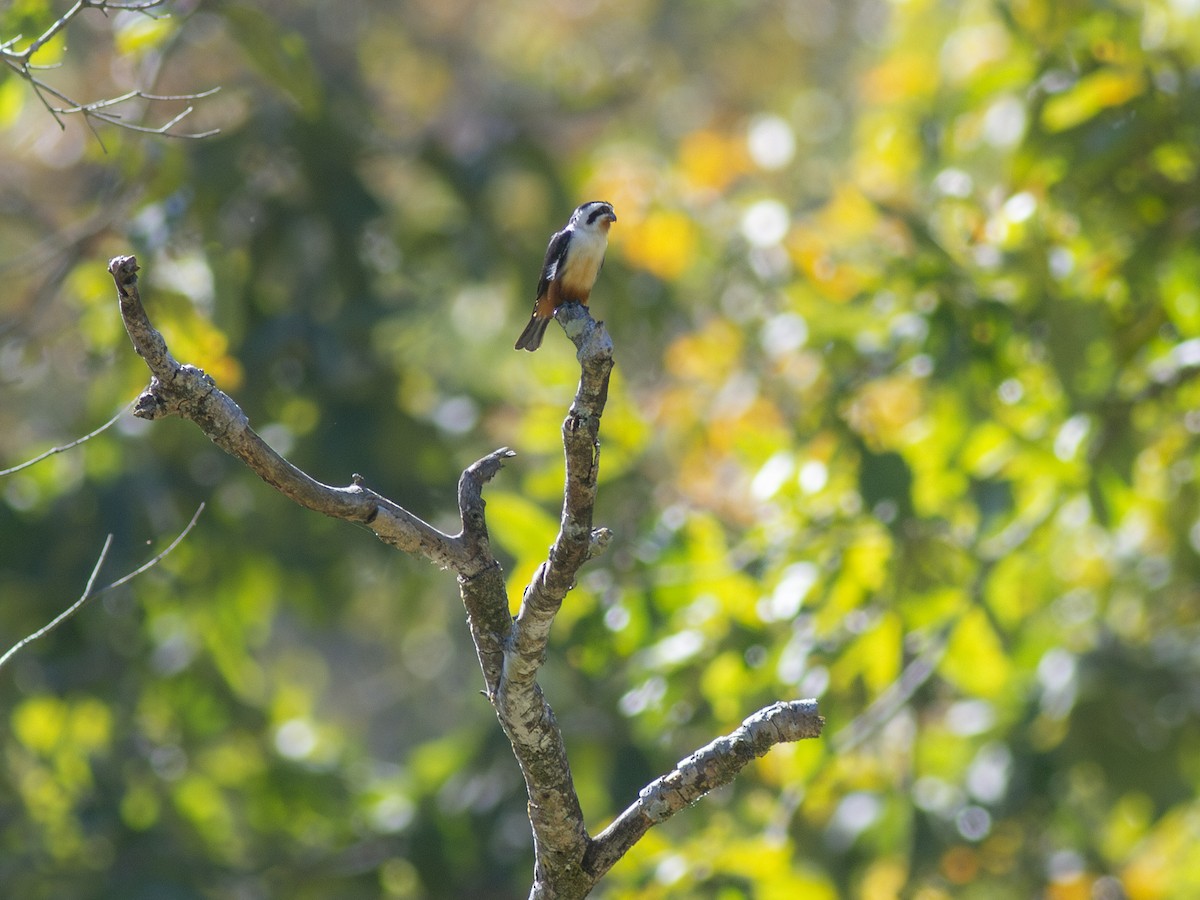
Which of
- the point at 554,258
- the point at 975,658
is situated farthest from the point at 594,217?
the point at 975,658

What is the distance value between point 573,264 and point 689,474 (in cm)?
570

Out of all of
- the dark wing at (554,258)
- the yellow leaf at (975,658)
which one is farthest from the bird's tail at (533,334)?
the yellow leaf at (975,658)

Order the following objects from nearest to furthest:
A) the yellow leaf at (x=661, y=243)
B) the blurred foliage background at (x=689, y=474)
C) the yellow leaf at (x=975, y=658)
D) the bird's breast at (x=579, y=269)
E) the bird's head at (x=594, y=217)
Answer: the bird's breast at (x=579, y=269)
the bird's head at (x=594, y=217)
the blurred foliage background at (x=689, y=474)
the yellow leaf at (x=975, y=658)
the yellow leaf at (x=661, y=243)

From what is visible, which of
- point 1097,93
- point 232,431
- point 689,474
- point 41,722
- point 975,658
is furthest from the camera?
point 689,474

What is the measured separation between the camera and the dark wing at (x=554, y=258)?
3.31 m

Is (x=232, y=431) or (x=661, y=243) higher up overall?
(x=661, y=243)

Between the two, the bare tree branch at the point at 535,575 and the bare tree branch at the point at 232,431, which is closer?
the bare tree branch at the point at 232,431

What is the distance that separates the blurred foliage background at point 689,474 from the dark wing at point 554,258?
Answer: 5.77 feet

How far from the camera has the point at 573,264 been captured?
329 cm

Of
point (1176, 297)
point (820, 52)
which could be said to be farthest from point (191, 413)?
point (820, 52)

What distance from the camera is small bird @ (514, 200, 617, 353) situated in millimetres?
3287

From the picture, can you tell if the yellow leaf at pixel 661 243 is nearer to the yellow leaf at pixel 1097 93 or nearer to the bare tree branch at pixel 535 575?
the yellow leaf at pixel 1097 93

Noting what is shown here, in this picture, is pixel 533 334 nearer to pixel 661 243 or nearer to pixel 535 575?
pixel 535 575

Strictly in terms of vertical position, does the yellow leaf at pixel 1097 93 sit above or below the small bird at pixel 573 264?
above
